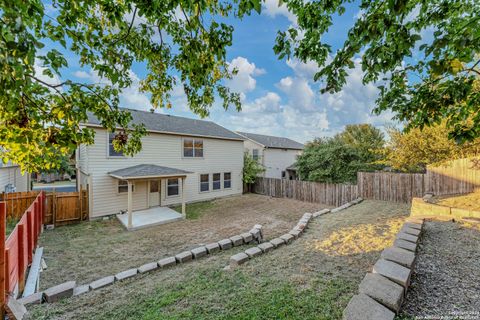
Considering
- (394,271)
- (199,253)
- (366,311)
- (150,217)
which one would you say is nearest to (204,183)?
(150,217)

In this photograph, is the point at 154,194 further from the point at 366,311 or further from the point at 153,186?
the point at 366,311

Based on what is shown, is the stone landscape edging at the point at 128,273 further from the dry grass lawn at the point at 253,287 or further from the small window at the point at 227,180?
the small window at the point at 227,180

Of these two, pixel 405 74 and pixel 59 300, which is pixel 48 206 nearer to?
pixel 59 300

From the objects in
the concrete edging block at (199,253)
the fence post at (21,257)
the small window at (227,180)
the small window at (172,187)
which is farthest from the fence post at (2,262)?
the small window at (227,180)

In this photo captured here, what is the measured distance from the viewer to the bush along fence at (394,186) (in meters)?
7.99

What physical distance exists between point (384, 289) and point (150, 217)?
9522mm

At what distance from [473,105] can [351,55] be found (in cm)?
231

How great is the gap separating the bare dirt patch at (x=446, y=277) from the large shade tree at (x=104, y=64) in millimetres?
3634

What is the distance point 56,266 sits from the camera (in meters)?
5.22

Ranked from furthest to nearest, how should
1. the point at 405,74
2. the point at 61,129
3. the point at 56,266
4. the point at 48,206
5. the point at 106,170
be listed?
1. the point at 106,170
2. the point at 48,206
3. the point at 56,266
4. the point at 405,74
5. the point at 61,129

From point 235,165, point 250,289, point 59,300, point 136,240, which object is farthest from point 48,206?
point 235,165

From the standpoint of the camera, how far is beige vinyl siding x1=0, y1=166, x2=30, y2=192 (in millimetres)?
9930

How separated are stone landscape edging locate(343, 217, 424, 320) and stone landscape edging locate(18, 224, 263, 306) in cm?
357

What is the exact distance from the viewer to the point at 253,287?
323cm
